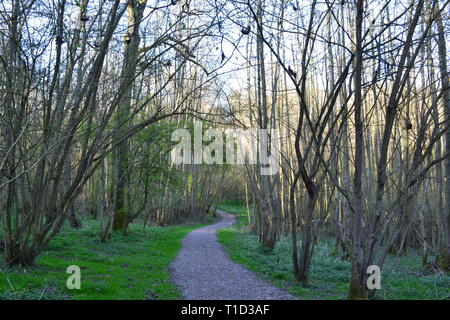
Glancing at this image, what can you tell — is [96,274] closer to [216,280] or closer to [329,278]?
[216,280]

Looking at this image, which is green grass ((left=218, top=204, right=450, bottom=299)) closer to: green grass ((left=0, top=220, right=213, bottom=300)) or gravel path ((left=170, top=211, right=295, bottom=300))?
gravel path ((left=170, top=211, right=295, bottom=300))

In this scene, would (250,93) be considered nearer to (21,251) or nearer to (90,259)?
(90,259)

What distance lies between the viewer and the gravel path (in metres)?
5.98

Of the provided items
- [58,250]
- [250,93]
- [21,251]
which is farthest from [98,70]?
[250,93]

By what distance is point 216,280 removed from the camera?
23.9 feet

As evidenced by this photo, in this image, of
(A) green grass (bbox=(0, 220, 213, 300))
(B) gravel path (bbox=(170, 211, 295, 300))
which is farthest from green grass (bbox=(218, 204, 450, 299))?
(A) green grass (bbox=(0, 220, 213, 300))

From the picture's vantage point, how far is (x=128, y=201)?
14516 millimetres

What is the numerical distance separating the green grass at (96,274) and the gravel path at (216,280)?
0.89 ft

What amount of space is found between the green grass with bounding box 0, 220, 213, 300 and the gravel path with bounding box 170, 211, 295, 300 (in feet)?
0.89

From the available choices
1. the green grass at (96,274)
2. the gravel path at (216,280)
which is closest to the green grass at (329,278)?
the gravel path at (216,280)

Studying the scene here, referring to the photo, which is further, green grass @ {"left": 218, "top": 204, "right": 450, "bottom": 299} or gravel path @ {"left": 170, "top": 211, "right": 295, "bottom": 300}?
green grass @ {"left": 218, "top": 204, "right": 450, "bottom": 299}

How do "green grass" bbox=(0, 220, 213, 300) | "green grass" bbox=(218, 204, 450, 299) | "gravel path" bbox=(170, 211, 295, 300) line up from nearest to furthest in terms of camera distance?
1. "green grass" bbox=(0, 220, 213, 300)
2. "gravel path" bbox=(170, 211, 295, 300)
3. "green grass" bbox=(218, 204, 450, 299)
